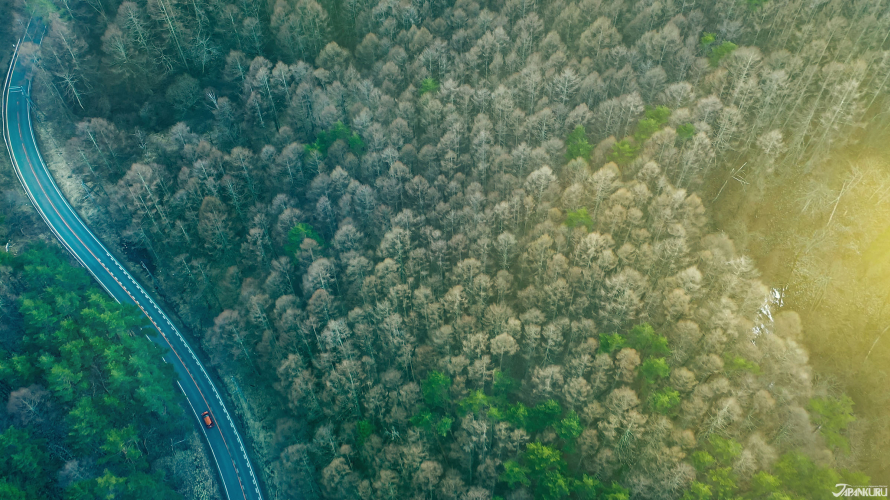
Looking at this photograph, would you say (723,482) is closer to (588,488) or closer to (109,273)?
(588,488)

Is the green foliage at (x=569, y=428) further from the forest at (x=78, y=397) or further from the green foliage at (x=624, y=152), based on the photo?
the forest at (x=78, y=397)

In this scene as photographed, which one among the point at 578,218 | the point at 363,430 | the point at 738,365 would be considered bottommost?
the point at 363,430

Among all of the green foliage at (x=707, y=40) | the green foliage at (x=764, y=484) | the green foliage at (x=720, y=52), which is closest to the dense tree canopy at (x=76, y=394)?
the green foliage at (x=764, y=484)

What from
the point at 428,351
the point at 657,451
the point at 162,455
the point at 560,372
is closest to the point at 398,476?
the point at 428,351

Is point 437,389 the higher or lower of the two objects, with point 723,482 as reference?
higher

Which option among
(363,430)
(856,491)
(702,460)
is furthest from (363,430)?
(856,491)

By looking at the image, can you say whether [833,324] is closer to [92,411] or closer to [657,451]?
[657,451]

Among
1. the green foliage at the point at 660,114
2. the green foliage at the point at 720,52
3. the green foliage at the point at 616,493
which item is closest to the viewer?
the green foliage at the point at 616,493
